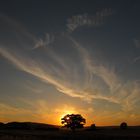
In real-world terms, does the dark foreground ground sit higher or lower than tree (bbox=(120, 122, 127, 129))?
lower

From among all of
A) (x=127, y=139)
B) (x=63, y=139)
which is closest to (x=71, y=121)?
(x=63, y=139)

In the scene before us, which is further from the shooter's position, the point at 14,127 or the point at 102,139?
the point at 14,127

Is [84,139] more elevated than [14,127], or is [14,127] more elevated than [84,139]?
[14,127]

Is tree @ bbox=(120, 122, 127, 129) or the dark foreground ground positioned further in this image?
tree @ bbox=(120, 122, 127, 129)

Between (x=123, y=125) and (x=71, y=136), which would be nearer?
(x=71, y=136)

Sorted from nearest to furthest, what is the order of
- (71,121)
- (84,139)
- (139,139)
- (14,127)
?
(139,139) < (84,139) < (71,121) < (14,127)

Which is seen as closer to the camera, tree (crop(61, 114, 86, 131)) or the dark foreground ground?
the dark foreground ground

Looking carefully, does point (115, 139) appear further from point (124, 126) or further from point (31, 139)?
point (124, 126)

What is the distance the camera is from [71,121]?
86688 mm

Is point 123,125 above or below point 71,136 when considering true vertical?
above

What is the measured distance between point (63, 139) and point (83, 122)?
35.8 meters

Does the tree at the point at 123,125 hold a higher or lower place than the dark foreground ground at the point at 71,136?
higher

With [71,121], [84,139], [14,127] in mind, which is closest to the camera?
[84,139]

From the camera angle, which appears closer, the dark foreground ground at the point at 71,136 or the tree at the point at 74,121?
the dark foreground ground at the point at 71,136
